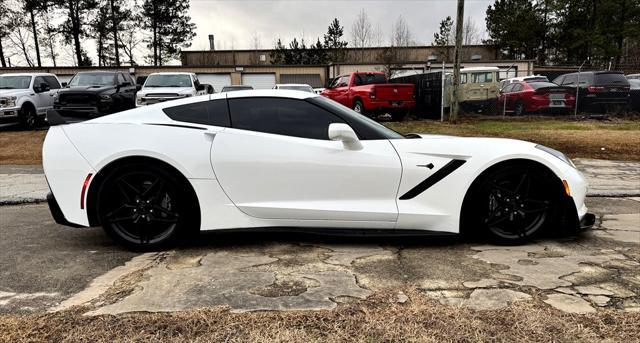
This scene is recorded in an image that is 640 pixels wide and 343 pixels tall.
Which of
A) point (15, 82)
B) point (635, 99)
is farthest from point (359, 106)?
point (15, 82)

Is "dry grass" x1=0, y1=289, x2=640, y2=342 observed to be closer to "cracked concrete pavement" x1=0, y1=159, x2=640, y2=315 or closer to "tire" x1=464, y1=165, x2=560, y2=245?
"cracked concrete pavement" x1=0, y1=159, x2=640, y2=315

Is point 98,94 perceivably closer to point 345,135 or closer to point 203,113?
point 203,113

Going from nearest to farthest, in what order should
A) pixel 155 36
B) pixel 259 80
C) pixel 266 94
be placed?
pixel 266 94 → pixel 259 80 → pixel 155 36

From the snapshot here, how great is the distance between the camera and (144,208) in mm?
3730

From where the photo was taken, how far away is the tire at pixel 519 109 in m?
16.2

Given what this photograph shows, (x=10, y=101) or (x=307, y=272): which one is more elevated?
(x=10, y=101)

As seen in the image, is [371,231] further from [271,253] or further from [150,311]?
[150,311]

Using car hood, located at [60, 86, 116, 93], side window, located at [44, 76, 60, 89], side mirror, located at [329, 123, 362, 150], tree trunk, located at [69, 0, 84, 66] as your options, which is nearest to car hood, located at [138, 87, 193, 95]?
car hood, located at [60, 86, 116, 93]

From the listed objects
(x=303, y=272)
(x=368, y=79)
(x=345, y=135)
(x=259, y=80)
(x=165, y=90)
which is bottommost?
(x=303, y=272)

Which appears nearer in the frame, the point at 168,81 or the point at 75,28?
the point at 168,81

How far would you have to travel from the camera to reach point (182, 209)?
12.1 feet

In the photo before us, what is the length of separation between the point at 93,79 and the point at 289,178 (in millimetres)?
13234

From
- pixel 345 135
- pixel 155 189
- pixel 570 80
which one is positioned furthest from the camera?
pixel 570 80

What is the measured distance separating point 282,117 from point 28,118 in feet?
46.6
